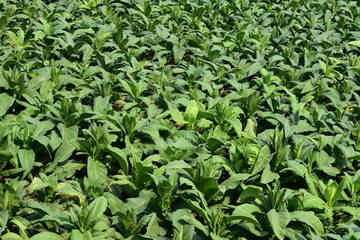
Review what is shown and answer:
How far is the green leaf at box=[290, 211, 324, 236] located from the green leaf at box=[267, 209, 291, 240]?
104mm

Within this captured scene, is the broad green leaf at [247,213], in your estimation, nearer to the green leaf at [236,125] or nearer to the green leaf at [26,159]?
the green leaf at [236,125]

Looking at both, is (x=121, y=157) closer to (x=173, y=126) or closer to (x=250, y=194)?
(x=173, y=126)

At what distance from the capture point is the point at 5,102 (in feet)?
16.2

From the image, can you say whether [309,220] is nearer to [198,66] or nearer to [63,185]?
[63,185]

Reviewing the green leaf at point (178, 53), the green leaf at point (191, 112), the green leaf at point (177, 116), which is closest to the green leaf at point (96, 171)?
the green leaf at point (177, 116)

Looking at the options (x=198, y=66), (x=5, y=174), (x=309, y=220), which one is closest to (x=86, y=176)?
(x=5, y=174)

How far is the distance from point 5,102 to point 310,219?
3.12m

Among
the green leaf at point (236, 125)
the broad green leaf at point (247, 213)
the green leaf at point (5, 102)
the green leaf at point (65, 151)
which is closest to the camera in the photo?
the broad green leaf at point (247, 213)

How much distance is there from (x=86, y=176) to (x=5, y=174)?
2.24 feet

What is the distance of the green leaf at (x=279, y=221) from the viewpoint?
3571 millimetres

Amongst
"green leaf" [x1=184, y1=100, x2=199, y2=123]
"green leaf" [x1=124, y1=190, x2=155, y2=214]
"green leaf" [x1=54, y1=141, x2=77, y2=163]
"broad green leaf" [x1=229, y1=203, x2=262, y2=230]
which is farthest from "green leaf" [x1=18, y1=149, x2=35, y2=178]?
"broad green leaf" [x1=229, y1=203, x2=262, y2=230]

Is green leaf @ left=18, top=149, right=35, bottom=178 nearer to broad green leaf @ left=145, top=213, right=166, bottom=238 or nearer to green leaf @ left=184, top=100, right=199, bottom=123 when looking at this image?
broad green leaf @ left=145, top=213, right=166, bottom=238

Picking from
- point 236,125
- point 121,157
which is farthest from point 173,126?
point 121,157

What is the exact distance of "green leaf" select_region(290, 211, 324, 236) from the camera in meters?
3.75
